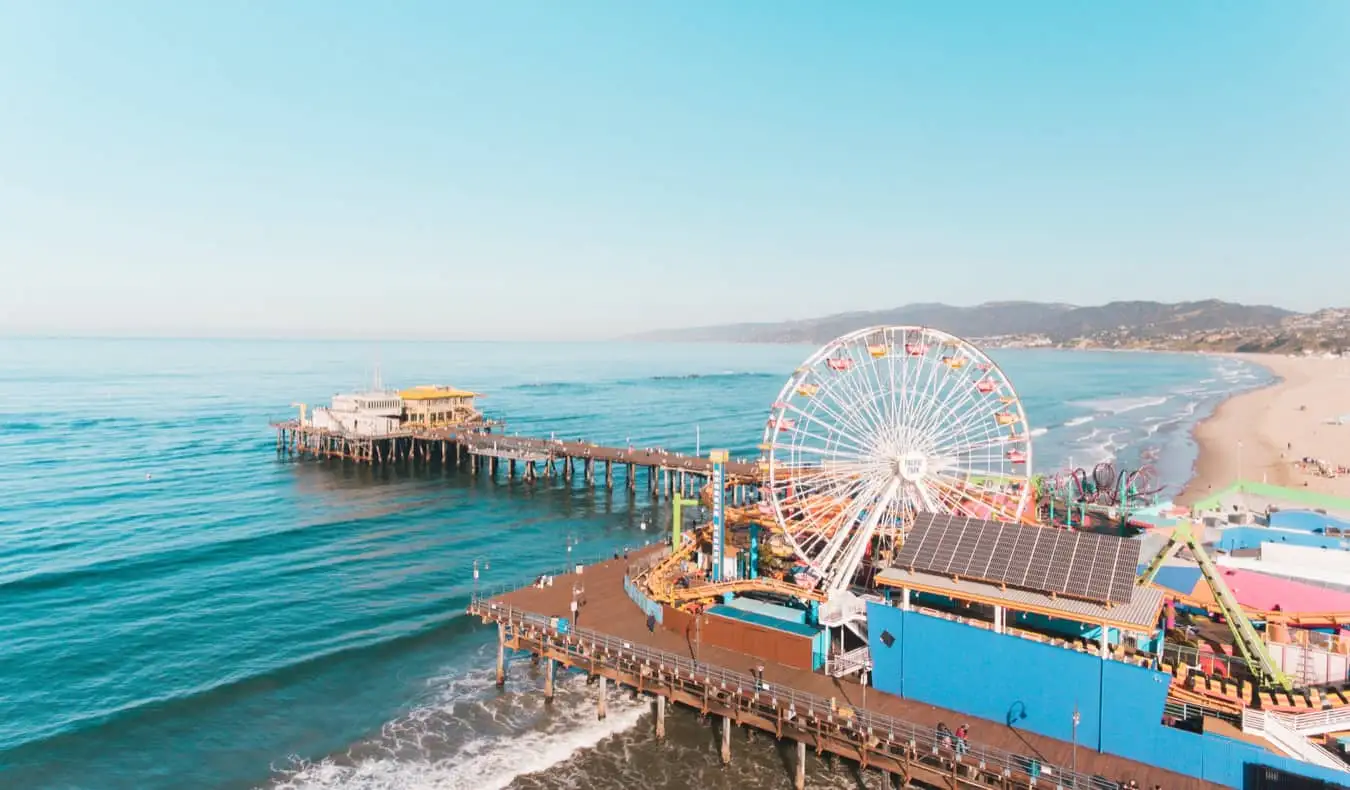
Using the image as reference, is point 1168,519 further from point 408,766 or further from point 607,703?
point 408,766

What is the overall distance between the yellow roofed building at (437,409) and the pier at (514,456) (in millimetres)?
2933

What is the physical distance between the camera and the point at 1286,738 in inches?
989

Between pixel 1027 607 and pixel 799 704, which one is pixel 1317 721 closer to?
pixel 1027 607

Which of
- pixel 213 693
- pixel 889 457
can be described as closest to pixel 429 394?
pixel 213 693

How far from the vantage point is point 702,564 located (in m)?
44.4

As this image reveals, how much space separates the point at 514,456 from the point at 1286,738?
249ft

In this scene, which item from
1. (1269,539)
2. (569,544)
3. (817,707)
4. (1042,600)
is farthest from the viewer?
(569,544)

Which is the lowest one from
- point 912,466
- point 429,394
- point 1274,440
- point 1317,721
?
point 1274,440

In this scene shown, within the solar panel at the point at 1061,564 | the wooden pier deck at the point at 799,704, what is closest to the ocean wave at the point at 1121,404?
the solar panel at the point at 1061,564

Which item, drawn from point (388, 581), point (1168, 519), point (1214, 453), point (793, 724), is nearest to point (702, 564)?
point (793, 724)

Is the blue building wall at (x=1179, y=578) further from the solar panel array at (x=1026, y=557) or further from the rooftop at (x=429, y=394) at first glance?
the rooftop at (x=429, y=394)

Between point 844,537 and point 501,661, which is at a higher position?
point 844,537

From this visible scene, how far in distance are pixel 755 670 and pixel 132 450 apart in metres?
101

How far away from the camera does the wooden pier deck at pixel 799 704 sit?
26078 mm
